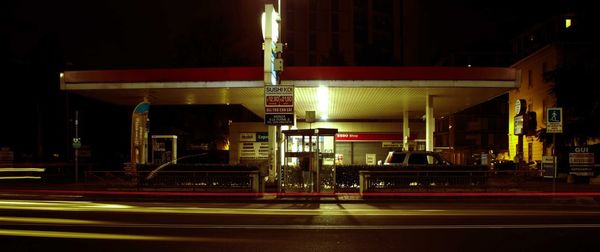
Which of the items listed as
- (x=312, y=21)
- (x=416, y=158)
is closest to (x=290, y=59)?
(x=312, y=21)

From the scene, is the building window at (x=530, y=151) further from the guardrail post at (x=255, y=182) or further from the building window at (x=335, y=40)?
the building window at (x=335, y=40)

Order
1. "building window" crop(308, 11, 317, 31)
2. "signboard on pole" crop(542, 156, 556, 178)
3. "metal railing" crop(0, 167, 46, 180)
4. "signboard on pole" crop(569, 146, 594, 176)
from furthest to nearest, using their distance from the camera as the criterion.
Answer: "building window" crop(308, 11, 317, 31) → "metal railing" crop(0, 167, 46, 180) → "signboard on pole" crop(569, 146, 594, 176) → "signboard on pole" crop(542, 156, 556, 178)

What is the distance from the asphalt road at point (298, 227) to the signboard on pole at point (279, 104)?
3536 mm

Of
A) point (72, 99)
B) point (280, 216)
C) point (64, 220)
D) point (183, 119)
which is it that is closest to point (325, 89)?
point (280, 216)

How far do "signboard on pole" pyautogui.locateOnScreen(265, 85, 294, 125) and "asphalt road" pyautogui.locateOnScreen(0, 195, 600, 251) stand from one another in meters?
3.54

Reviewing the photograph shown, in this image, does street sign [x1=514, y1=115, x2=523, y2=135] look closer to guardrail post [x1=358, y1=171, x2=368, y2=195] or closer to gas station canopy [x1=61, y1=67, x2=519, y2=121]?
gas station canopy [x1=61, y1=67, x2=519, y2=121]

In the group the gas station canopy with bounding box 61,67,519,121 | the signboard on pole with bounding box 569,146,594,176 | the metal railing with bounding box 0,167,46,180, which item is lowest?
the metal railing with bounding box 0,167,46,180

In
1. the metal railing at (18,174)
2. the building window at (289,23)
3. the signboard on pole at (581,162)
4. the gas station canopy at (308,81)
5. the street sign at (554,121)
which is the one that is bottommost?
the metal railing at (18,174)

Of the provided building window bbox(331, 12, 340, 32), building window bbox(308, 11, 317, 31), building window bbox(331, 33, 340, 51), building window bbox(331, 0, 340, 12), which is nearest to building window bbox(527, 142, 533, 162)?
building window bbox(331, 33, 340, 51)

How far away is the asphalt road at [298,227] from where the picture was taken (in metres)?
9.62

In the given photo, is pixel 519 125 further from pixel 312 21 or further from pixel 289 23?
pixel 312 21

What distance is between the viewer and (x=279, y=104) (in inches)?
791

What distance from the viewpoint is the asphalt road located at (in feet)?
31.6

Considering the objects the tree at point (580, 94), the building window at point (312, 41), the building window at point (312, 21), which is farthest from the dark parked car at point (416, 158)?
the building window at point (312, 21)
